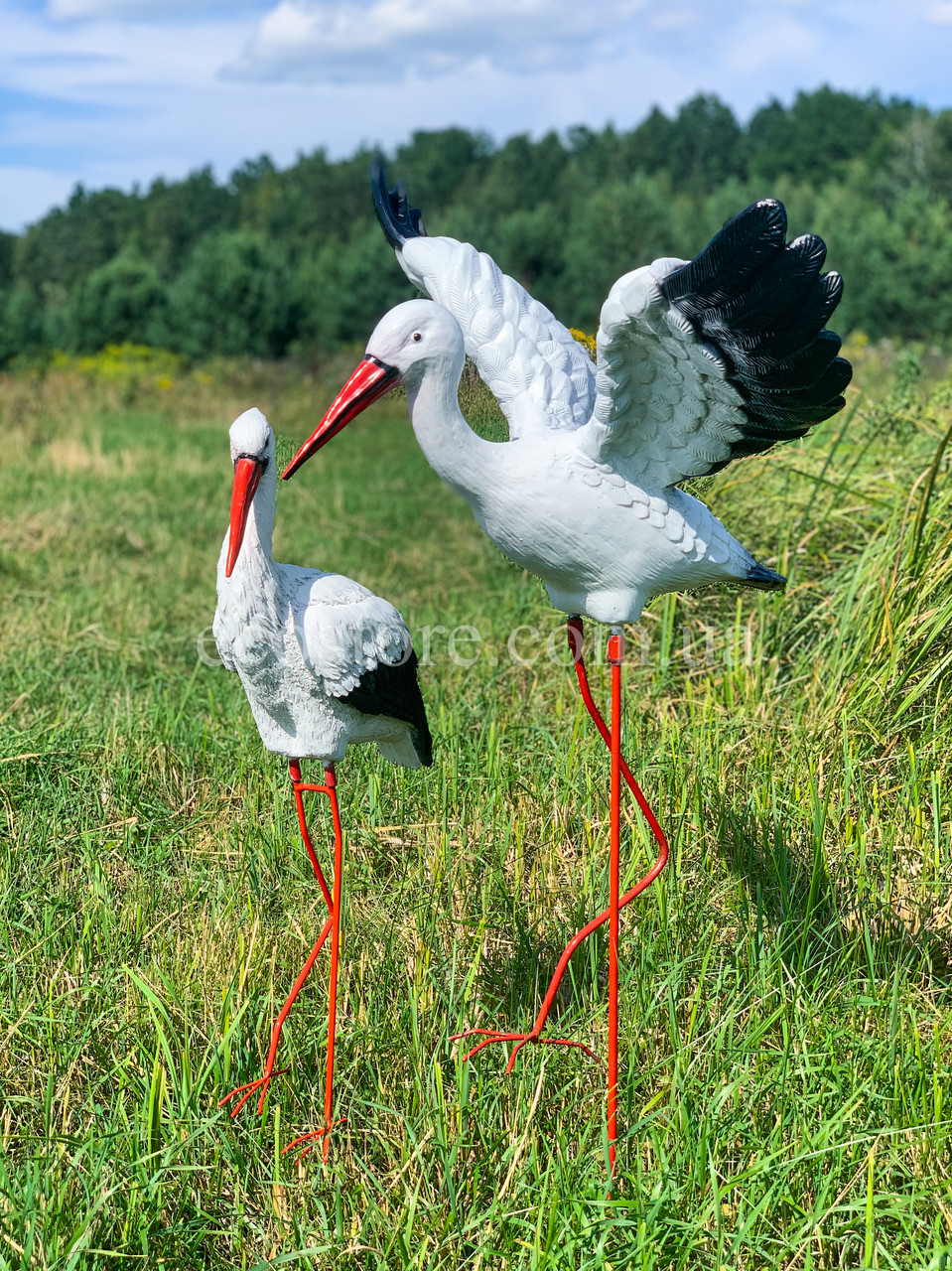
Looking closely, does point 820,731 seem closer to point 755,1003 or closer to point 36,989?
point 755,1003

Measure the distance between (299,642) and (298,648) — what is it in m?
0.01

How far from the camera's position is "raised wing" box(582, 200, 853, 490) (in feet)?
5.02

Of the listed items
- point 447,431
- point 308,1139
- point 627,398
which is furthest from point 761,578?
point 308,1139

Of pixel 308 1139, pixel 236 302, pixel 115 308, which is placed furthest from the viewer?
pixel 115 308

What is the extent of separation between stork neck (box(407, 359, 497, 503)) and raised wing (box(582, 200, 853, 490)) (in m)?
0.20

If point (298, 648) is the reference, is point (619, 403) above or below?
above

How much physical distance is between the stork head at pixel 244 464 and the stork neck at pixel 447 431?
264 mm

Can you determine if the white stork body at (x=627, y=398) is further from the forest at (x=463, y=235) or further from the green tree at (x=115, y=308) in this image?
the green tree at (x=115, y=308)

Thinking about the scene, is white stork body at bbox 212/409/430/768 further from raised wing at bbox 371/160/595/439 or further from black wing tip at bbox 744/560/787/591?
black wing tip at bbox 744/560/787/591

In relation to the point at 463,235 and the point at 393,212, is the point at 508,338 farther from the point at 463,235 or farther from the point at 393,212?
the point at 463,235

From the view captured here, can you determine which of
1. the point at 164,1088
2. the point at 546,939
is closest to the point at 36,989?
the point at 164,1088

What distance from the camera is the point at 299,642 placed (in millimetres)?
1856

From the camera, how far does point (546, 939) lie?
262cm

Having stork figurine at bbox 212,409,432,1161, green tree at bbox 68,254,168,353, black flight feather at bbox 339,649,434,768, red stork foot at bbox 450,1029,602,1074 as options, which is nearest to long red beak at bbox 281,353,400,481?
stork figurine at bbox 212,409,432,1161
